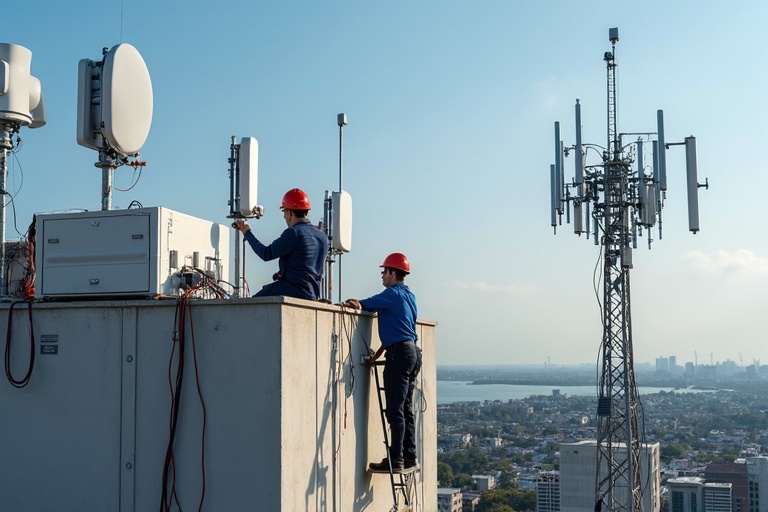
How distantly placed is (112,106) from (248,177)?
5.62 ft

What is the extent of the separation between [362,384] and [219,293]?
5.14ft

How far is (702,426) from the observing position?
77.8 meters

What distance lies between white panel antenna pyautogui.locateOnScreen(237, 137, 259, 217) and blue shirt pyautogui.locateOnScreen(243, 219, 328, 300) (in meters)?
1.68

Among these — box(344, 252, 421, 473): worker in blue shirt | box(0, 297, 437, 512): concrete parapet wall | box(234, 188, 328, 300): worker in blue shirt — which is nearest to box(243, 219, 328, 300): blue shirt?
Result: box(234, 188, 328, 300): worker in blue shirt

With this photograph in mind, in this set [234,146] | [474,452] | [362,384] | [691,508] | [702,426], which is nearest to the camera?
[362,384]

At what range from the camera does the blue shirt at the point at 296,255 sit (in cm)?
744

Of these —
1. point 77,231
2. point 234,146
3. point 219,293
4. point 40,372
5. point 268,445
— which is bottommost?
point 268,445

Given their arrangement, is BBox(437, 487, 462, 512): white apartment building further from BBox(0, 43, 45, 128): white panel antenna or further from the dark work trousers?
BBox(0, 43, 45, 128): white panel antenna

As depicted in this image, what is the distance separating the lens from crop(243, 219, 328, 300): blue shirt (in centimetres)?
744

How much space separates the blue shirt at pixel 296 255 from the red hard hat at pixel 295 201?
0.27m

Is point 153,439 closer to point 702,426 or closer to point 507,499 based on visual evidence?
point 507,499

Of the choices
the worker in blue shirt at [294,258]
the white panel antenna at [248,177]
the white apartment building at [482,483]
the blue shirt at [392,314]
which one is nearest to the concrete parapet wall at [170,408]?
the worker in blue shirt at [294,258]

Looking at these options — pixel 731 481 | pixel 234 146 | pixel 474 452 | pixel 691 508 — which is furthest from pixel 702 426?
pixel 234 146

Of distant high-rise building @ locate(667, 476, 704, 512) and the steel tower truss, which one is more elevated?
the steel tower truss
